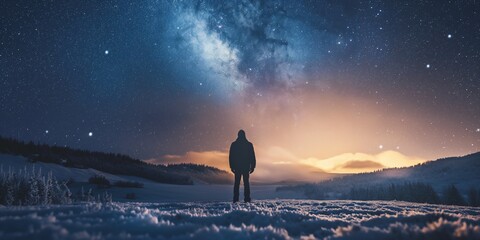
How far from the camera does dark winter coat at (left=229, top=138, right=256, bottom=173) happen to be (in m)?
11.5

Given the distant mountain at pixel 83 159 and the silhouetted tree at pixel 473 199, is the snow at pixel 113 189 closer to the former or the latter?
the distant mountain at pixel 83 159

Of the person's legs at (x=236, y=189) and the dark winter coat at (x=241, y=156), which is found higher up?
the dark winter coat at (x=241, y=156)

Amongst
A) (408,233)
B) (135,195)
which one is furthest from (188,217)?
(135,195)

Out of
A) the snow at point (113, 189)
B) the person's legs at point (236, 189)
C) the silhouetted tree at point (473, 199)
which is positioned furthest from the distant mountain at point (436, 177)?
the person's legs at point (236, 189)

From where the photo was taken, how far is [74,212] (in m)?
3.79

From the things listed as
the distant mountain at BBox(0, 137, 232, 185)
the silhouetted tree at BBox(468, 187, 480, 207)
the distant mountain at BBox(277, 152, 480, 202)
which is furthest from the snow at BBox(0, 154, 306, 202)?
the silhouetted tree at BBox(468, 187, 480, 207)

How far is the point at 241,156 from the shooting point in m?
11.5

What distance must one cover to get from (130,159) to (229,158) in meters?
32.9

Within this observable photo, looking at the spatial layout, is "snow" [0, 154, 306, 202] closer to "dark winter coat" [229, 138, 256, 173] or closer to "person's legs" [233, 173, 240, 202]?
"person's legs" [233, 173, 240, 202]

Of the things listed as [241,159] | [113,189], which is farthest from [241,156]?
[113,189]

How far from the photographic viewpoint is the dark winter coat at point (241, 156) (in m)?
11.5

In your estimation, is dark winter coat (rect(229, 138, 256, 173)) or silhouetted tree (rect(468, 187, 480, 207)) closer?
dark winter coat (rect(229, 138, 256, 173))

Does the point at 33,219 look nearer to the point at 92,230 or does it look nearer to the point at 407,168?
the point at 92,230

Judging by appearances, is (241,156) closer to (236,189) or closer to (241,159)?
(241,159)
